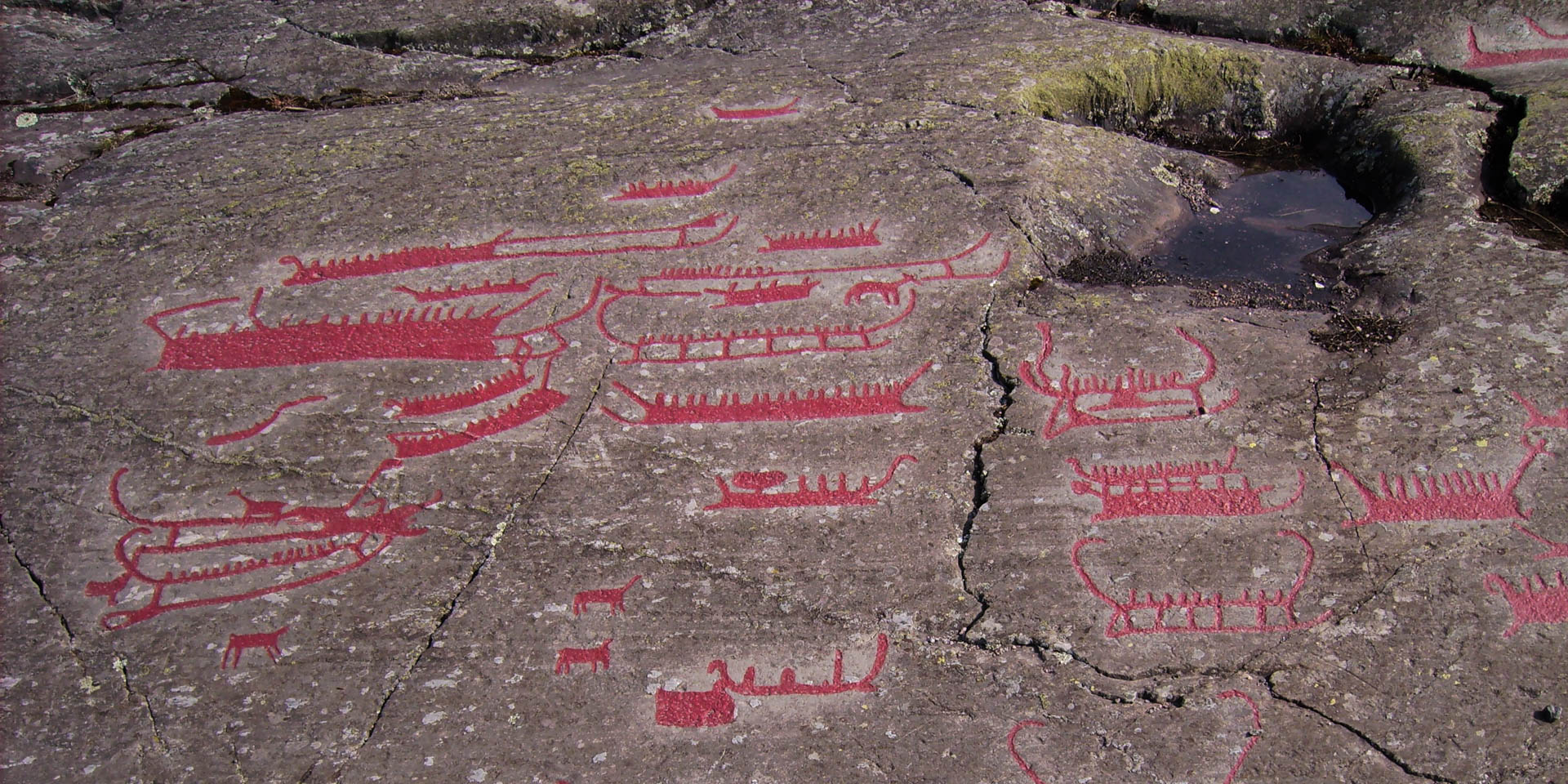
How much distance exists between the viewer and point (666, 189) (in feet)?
13.7

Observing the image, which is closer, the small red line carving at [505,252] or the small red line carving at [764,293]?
the small red line carving at [764,293]

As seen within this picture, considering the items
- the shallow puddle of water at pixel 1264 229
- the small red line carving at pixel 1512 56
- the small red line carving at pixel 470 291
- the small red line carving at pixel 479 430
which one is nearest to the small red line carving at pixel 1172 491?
the shallow puddle of water at pixel 1264 229

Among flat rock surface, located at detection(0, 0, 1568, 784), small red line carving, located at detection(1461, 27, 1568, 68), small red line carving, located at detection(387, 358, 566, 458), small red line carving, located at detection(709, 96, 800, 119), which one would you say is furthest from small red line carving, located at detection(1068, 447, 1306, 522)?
small red line carving, located at detection(1461, 27, 1568, 68)

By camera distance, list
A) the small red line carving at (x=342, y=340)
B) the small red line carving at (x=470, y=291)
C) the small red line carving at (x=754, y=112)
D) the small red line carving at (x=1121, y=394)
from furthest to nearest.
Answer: the small red line carving at (x=754, y=112) → the small red line carving at (x=470, y=291) → the small red line carving at (x=342, y=340) → the small red line carving at (x=1121, y=394)

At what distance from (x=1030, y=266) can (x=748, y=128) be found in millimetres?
1557

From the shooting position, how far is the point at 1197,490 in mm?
2805

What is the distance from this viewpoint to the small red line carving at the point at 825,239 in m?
3.80

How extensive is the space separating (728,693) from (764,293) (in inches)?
62.5

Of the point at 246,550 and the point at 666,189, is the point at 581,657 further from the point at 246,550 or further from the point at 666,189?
the point at 666,189

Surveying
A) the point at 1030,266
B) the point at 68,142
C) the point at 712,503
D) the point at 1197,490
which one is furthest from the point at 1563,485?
the point at 68,142

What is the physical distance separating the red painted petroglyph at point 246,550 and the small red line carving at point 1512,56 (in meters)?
4.70

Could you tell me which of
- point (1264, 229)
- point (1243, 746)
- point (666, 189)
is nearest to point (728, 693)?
point (1243, 746)

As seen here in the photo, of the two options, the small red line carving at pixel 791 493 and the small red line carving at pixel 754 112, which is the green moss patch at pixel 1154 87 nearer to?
the small red line carving at pixel 754 112

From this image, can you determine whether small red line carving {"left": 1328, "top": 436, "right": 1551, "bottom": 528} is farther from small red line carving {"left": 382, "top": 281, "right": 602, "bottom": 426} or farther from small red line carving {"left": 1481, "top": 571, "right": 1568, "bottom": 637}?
small red line carving {"left": 382, "top": 281, "right": 602, "bottom": 426}
